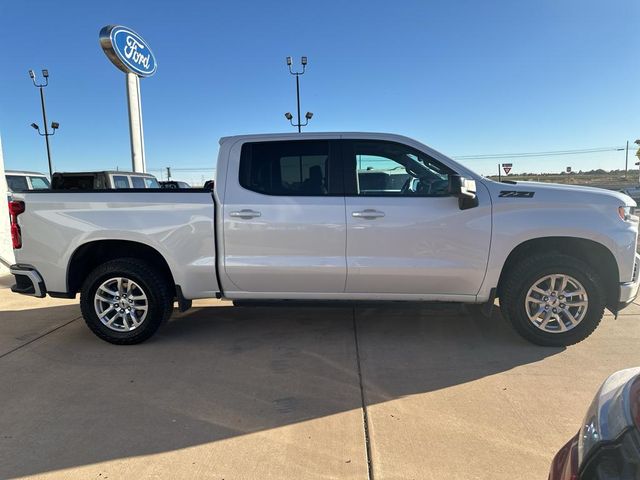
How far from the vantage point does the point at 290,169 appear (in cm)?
438

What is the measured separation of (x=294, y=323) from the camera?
5.11 m

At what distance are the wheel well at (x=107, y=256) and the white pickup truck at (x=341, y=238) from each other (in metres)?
0.04

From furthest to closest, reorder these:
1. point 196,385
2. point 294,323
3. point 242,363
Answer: point 294,323, point 242,363, point 196,385

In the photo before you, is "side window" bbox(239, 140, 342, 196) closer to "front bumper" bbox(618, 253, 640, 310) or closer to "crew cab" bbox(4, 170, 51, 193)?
"front bumper" bbox(618, 253, 640, 310)

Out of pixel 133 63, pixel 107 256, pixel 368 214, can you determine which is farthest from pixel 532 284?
pixel 133 63

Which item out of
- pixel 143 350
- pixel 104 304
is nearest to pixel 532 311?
pixel 143 350

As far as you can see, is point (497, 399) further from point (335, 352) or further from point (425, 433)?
point (335, 352)

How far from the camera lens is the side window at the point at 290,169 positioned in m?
4.31

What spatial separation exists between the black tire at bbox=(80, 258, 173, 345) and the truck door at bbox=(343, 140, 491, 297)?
1814 millimetres

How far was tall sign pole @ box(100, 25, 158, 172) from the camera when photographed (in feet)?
45.4

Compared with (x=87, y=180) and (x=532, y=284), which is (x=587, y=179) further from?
(x=532, y=284)

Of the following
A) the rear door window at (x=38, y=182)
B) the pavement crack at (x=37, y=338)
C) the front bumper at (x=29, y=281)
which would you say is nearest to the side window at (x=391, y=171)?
the front bumper at (x=29, y=281)

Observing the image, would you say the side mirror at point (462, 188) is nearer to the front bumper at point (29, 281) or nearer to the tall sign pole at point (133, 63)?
the front bumper at point (29, 281)

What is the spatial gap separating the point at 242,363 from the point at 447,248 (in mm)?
2093
